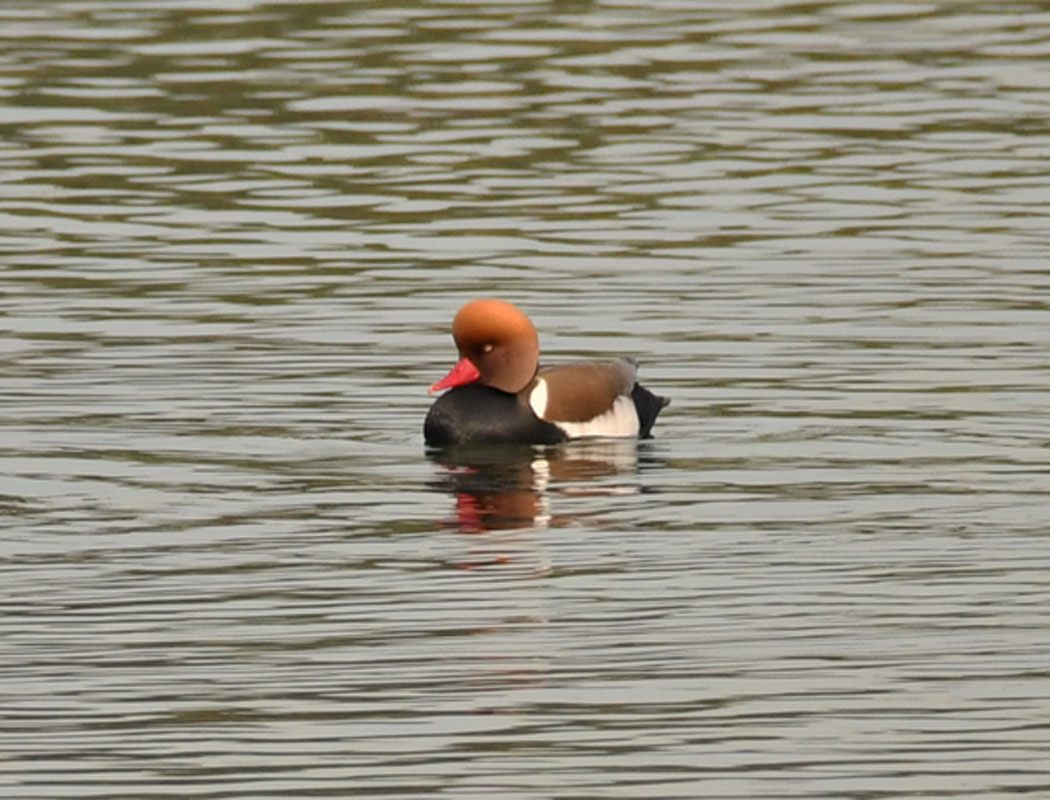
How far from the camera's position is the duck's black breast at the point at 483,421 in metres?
15.4

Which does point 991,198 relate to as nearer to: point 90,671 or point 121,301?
point 121,301

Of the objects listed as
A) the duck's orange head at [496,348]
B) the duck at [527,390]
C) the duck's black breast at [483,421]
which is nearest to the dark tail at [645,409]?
the duck at [527,390]

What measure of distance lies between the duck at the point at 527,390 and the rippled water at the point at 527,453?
282mm

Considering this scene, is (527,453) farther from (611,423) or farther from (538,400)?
(611,423)

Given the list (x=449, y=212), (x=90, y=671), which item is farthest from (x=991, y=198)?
(x=90, y=671)

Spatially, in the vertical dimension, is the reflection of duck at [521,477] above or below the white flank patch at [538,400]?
below

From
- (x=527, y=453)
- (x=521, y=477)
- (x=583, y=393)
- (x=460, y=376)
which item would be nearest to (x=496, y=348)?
(x=460, y=376)

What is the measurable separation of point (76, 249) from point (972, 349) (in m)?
6.64

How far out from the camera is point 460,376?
15.8m

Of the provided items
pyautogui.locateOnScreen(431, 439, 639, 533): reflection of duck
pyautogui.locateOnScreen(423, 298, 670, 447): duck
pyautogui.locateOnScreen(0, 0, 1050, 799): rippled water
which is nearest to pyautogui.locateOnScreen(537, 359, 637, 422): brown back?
pyautogui.locateOnScreen(423, 298, 670, 447): duck

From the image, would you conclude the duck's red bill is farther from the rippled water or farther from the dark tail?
the dark tail

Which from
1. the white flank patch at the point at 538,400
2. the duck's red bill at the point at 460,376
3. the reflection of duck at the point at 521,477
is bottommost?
the reflection of duck at the point at 521,477

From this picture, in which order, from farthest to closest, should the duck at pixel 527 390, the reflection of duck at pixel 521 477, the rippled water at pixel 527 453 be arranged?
1. the duck at pixel 527 390
2. the reflection of duck at pixel 521 477
3. the rippled water at pixel 527 453

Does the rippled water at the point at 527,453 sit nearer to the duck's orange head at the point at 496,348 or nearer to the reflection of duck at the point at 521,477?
the reflection of duck at the point at 521,477
